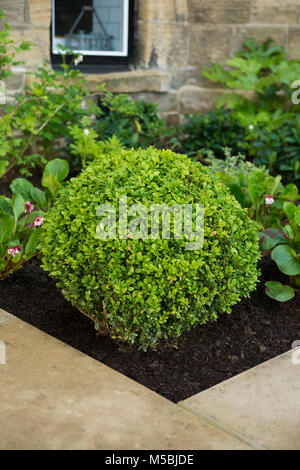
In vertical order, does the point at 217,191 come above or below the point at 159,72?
below

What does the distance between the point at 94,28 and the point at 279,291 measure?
3.57m

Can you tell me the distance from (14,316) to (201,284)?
3.20 feet

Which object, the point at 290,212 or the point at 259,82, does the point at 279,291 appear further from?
the point at 259,82

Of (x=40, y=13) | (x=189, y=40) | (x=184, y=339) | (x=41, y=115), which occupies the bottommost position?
(x=184, y=339)

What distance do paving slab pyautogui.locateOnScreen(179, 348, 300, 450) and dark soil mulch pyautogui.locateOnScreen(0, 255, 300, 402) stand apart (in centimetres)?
9

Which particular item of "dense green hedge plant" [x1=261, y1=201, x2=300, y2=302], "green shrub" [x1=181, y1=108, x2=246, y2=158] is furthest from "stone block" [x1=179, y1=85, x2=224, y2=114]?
"dense green hedge plant" [x1=261, y1=201, x2=300, y2=302]

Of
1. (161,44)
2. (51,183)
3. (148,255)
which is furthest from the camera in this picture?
(161,44)

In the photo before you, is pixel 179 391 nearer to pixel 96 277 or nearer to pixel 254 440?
pixel 254 440

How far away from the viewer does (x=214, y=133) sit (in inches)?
208

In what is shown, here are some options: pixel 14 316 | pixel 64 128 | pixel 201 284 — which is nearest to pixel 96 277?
pixel 201 284

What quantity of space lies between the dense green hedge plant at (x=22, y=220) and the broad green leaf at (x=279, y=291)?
121 centimetres

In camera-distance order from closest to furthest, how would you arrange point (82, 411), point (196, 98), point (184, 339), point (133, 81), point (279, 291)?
1. point (82, 411)
2. point (184, 339)
3. point (279, 291)
4. point (133, 81)
5. point (196, 98)

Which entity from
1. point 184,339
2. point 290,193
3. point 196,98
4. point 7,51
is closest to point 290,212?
point 290,193

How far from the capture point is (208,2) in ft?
18.1
